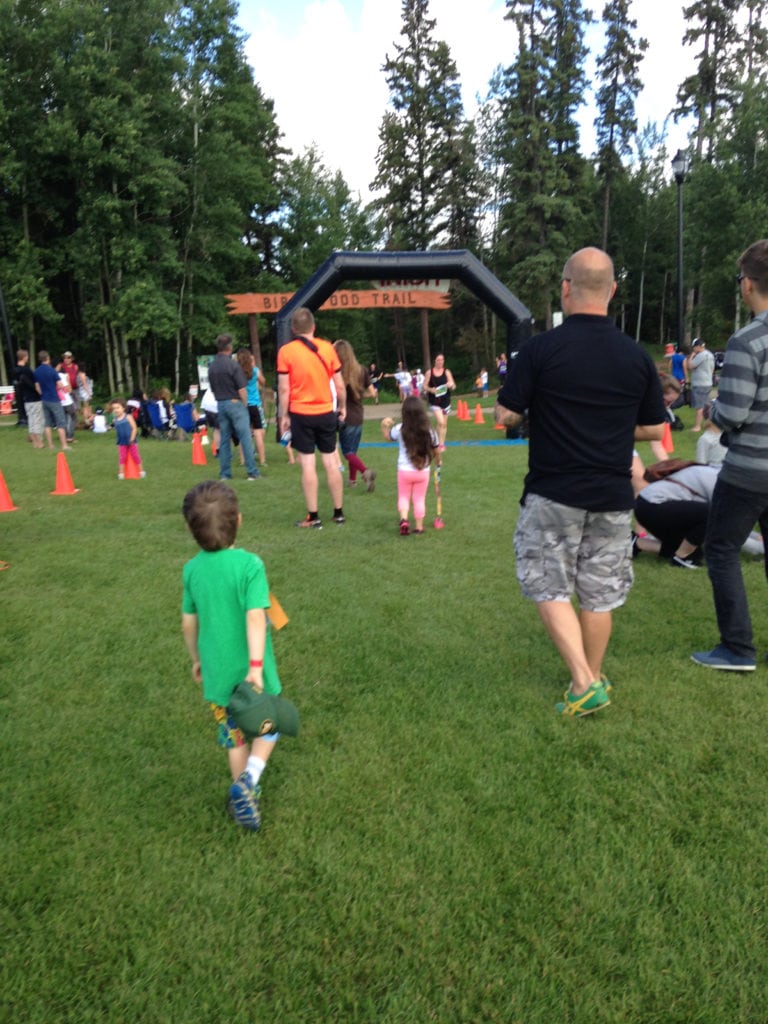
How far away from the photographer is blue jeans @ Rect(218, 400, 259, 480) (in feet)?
33.3

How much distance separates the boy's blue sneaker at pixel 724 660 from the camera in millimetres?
3943

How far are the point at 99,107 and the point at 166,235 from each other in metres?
5.16

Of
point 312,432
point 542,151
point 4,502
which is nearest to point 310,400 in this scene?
point 312,432

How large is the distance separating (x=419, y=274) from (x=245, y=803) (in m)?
14.3

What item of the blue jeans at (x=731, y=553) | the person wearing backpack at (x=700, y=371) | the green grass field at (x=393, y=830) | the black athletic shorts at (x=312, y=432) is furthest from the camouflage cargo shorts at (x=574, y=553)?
the person wearing backpack at (x=700, y=371)

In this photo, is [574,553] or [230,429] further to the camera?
[230,429]

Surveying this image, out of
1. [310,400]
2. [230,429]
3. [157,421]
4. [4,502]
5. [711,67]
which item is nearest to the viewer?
[310,400]

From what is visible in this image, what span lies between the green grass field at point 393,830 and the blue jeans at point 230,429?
17.4 feet

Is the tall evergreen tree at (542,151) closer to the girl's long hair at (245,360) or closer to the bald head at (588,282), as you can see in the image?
the girl's long hair at (245,360)

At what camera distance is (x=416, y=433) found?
22.0 feet

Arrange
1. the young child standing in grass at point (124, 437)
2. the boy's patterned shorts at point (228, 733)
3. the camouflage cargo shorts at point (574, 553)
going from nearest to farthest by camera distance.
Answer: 1. the boy's patterned shorts at point (228, 733)
2. the camouflage cargo shorts at point (574, 553)
3. the young child standing in grass at point (124, 437)

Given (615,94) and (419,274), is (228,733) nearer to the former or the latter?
(419,274)

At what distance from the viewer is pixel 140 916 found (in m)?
2.29

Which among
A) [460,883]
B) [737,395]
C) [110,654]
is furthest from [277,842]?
[737,395]
